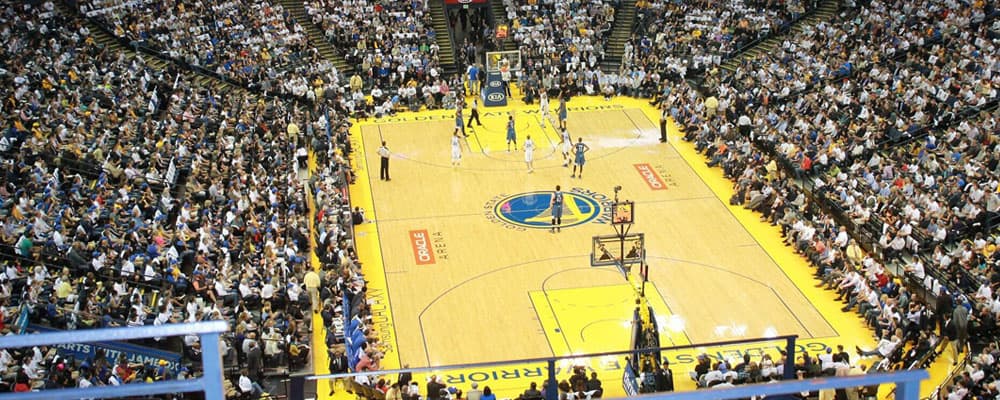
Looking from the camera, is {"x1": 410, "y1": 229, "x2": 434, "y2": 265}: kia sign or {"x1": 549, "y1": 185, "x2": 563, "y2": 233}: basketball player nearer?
{"x1": 410, "y1": 229, "x2": 434, "y2": 265}: kia sign

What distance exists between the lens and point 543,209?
114 ft

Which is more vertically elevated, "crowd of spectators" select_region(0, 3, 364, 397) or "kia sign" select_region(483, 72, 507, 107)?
"kia sign" select_region(483, 72, 507, 107)

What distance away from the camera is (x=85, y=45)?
137 ft

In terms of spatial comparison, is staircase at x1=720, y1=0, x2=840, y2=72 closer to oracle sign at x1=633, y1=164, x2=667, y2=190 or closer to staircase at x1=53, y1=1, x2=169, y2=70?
oracle sign at x1=633, y1=164, x2=667, y2=190

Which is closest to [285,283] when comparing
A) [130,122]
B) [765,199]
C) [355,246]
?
[355,246]

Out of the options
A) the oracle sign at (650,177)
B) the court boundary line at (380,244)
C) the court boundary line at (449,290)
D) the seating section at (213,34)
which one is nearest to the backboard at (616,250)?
→ the court boundary line at (449,290)

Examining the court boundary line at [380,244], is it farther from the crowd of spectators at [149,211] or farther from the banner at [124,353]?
the banner at [124,353]

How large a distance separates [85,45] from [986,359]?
32617 millimetres

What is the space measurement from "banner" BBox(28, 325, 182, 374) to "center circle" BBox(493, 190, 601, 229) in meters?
12.8

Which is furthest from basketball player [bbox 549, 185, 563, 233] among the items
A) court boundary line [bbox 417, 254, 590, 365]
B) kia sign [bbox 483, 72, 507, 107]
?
kia sign [bbox 483, 72, 507, 107]

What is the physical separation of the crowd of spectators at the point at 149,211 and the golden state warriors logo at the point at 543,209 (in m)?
4.81

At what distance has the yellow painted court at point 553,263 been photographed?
2620 centimetres

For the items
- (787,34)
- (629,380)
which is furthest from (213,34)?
(629,380)

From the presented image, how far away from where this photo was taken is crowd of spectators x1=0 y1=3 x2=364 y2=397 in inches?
957
